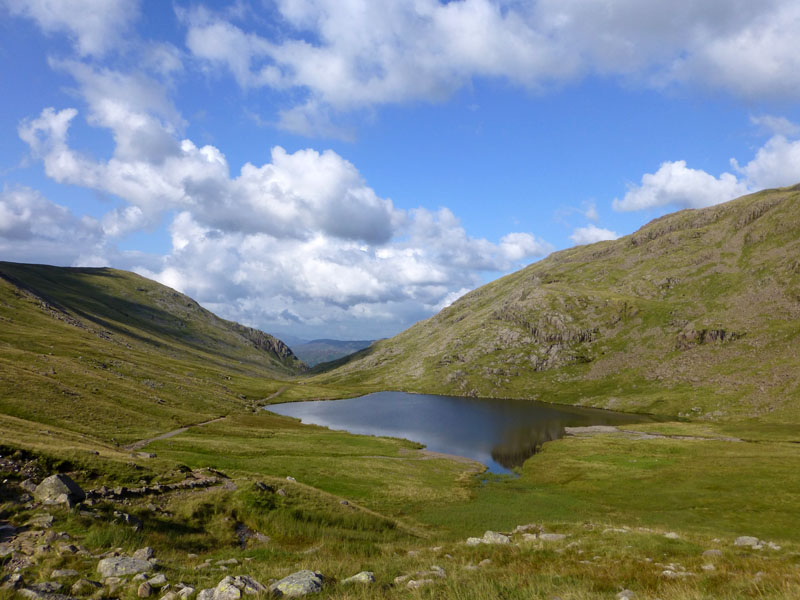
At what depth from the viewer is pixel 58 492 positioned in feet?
68.9

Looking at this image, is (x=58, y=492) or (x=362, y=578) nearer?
(x=362, y=578)

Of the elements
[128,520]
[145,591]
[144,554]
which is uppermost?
[145,591]

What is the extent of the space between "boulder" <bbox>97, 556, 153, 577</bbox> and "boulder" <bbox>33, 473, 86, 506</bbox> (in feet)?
29.1

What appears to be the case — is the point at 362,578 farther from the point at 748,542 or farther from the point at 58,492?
the point at 748,542

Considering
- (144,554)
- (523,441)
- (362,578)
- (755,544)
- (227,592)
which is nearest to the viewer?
(227,592)

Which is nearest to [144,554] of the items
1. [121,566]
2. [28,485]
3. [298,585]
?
[121,566]

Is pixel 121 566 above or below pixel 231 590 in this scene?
below

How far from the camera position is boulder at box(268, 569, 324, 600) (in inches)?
464

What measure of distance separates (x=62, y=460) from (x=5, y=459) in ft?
13.1

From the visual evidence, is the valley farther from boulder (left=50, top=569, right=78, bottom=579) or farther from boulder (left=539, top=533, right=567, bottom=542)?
boulder (left=539, top=533, right=567, bottom=542)

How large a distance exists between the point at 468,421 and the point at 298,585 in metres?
141

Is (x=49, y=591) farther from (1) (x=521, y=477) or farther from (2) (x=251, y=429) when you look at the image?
(2) (x=251, y=429)

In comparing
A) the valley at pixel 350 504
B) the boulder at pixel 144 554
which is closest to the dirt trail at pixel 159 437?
the valley at pixel 350 504

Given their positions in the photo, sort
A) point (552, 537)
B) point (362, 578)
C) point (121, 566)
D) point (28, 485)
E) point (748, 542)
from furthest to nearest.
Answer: point (552, 537)
point (748, 542)
point (28, 485)
point (362, 578)
point (121, 566)
